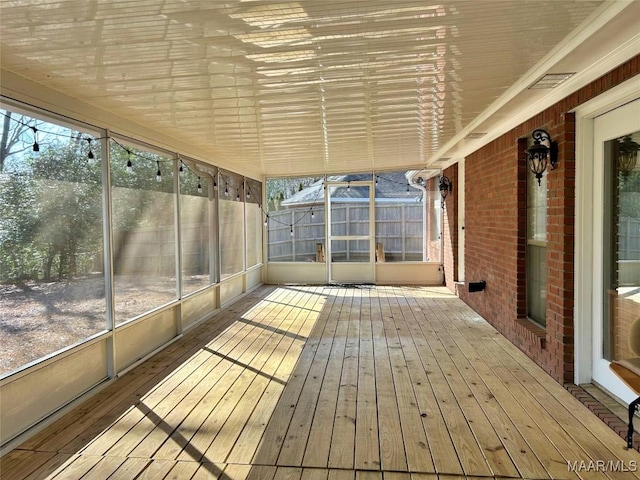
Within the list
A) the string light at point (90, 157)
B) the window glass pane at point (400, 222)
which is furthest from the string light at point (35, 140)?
the window glass pane at point (400, 222)

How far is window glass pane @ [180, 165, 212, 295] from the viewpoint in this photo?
4.67 metres

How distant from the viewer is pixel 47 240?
2.64m

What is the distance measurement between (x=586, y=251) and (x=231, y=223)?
4.77 metres

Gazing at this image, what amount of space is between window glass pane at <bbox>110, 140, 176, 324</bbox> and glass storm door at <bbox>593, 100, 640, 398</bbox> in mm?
3733

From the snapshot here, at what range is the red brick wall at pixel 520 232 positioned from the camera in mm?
2932

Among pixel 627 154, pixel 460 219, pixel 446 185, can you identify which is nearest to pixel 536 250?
pixel 627 154

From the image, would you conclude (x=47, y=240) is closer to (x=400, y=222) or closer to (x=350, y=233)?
(x=350, y=233)

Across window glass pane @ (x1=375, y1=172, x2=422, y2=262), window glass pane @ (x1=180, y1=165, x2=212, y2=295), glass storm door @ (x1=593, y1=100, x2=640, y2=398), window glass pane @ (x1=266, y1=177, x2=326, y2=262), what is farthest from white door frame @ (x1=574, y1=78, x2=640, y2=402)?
window glass pane @ (x1=266, y1=177, x2=326, y2=262)

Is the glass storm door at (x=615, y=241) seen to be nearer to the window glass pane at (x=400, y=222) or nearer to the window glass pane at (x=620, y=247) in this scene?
the window glass pane at (x=620, y=247)

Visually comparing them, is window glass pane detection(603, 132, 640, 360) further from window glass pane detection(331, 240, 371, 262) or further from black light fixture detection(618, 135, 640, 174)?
window glass pane detection(331, 240, 371, 262)

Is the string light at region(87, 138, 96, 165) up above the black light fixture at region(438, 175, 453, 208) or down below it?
below

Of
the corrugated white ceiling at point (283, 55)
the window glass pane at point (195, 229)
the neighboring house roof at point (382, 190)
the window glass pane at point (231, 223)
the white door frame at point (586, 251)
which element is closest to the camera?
the corrugated white ceiling at point (283, 55)

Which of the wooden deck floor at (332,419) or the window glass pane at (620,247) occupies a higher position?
the window glass pane at (620,247)

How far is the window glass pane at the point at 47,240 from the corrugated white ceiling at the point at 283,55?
1.32 feet
